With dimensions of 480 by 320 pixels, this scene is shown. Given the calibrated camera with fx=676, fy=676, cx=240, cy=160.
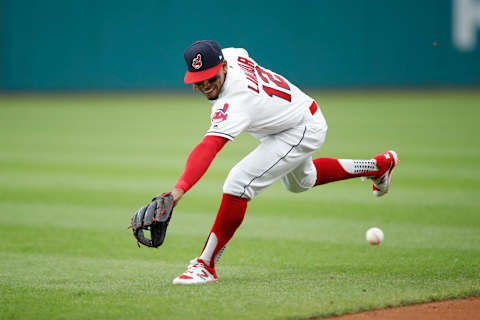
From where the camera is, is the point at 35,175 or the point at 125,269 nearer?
the point at 125,269

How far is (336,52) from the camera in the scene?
24781 millimetres

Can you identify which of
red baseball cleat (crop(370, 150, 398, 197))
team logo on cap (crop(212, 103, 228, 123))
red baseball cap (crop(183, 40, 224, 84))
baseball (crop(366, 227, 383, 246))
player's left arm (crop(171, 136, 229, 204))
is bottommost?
baseball (crop(366, 227, 383, 246))

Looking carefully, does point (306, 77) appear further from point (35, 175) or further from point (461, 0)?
point (35, 175)

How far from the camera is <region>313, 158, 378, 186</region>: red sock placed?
5551mm

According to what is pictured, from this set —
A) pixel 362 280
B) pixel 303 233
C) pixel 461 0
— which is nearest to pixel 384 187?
pixel 303 233

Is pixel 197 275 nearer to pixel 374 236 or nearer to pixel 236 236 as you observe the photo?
pixel 374 236

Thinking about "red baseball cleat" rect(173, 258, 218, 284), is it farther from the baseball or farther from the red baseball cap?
the baseball

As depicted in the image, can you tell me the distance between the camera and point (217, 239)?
4.82 meters

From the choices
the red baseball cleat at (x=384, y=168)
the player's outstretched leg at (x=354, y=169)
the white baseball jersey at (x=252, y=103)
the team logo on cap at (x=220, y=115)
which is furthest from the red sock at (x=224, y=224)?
the red baseball cleat at (x=384, y=168)

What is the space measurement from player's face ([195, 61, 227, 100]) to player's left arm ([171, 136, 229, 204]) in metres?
0.40

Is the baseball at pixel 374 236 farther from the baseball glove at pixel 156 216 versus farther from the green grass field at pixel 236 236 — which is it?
the baseball glove at pixel 156 216

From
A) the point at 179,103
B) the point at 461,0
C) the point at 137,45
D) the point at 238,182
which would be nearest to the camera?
the point at 238,182

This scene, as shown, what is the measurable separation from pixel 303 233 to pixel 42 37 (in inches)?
890

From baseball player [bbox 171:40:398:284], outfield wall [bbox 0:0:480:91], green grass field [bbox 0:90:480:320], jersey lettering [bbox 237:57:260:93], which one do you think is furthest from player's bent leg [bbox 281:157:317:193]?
outfield wall [bbox 0:0:480:91]
